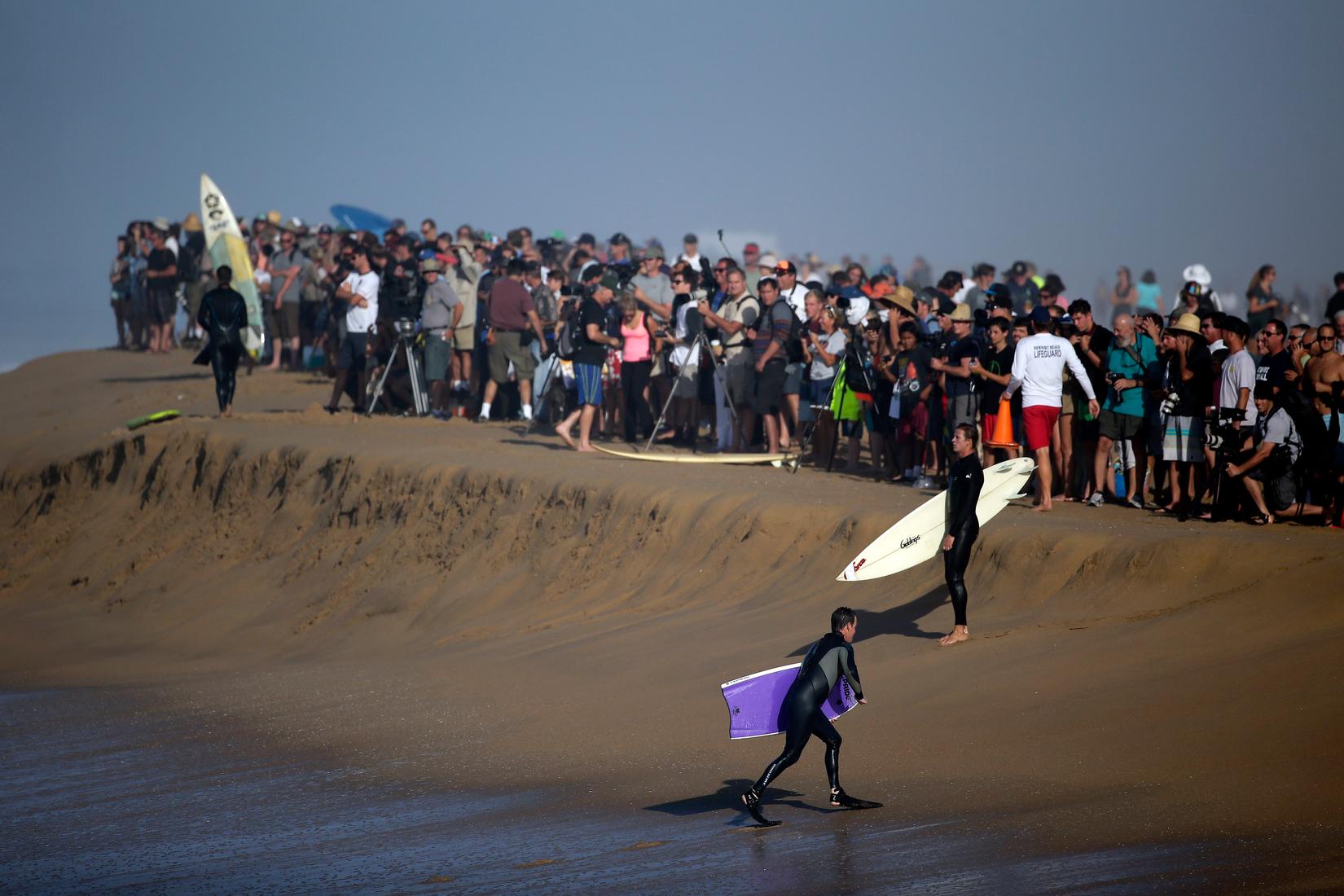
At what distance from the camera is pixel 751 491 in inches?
584

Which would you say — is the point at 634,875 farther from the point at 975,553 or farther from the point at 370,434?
the point at 370,434

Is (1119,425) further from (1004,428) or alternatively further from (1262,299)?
(1262,299)

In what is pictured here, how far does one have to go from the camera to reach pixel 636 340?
1864 centimetres

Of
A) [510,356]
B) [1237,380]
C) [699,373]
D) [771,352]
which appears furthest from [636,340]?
[1237,380]

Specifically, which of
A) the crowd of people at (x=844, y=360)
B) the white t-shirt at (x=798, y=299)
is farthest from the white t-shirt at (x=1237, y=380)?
the white t-shirt at (x=798, y=299)

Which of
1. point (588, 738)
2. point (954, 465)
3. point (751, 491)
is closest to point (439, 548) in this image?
point (751, 491)

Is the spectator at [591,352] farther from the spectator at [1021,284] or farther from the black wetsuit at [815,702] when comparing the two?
the black wetsuit at [815,702]

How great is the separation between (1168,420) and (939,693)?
4304 millimetres

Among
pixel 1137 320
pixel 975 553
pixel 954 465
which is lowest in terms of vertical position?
pixel 975 553

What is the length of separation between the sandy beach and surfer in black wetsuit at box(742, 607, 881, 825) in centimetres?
28

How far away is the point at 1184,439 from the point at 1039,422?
1223mm

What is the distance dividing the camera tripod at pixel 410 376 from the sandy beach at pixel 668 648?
1.96 feet

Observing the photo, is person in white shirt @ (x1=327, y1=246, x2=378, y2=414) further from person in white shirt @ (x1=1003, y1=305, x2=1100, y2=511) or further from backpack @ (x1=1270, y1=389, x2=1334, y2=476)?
backpack @ (x1=1270, y1=389, x2=1334, y2=476)

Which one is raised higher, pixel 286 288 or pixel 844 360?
pixel 286 288
